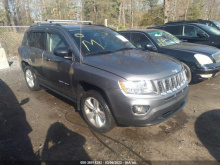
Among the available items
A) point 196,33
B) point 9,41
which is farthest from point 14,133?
point 9,41

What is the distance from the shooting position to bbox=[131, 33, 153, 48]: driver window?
5726 mm

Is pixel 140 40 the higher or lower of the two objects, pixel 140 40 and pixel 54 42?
the lower

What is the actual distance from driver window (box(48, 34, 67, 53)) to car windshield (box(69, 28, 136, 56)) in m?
0.32

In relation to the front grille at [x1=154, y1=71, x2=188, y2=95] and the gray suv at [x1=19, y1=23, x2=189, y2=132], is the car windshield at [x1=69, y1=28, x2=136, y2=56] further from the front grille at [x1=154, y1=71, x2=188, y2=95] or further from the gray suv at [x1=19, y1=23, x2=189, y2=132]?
the front grille at [x1=154, y1=71, x2=188, y2=95]

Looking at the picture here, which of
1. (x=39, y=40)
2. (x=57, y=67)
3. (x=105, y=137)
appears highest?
(x=39, y=40)

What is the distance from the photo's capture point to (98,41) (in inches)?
144

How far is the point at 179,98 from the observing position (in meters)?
2.94

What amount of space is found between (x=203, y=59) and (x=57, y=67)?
3851mm

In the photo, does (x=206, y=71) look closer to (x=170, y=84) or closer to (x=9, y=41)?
(x=170, y=84)

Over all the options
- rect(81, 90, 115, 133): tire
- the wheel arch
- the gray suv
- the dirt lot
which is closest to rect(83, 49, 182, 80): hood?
the gray suv

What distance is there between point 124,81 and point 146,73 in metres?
0.38

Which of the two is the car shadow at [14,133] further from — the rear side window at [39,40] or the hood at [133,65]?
the hood at [133,65]

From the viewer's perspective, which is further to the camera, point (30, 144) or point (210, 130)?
point (210, 130)

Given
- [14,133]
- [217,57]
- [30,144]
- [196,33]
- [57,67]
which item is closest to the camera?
[30,144]
